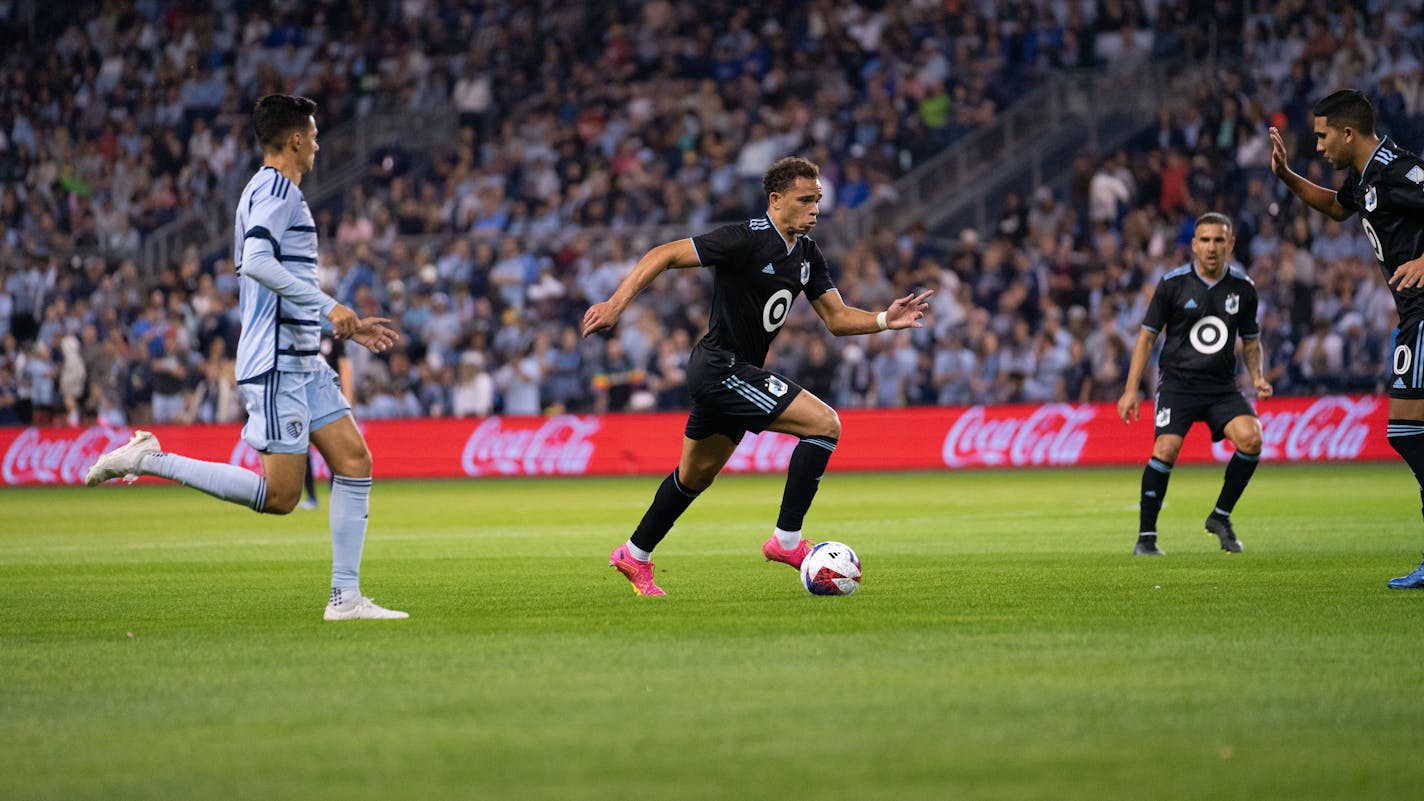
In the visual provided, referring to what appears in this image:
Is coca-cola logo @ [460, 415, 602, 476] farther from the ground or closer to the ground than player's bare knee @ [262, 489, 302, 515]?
closer to the ground

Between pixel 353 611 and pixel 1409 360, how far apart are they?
5540 mm

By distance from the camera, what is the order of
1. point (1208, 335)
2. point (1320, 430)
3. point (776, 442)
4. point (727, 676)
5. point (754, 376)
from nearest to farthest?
point (727, 676), point (754, 376), point (1208, 335), point (1320, 430), point (776, 442)

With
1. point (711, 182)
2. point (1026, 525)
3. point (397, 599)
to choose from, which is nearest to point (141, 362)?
point (711, 182)

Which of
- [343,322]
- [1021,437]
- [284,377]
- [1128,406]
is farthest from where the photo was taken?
[1021,437]

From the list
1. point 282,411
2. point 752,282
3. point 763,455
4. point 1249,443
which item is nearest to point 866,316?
point 752,282

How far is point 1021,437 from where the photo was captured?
84.8 ft

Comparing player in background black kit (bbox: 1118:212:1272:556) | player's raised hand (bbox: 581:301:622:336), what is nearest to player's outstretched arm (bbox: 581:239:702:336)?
player's raised hand (bbox: 581:301:622:336)

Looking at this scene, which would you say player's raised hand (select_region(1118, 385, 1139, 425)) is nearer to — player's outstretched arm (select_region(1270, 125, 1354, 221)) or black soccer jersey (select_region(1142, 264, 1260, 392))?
black soccer jersey (select_region(1142, 264, 1260, 392))

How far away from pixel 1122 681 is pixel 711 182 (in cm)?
2484

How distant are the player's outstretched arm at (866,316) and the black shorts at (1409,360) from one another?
246 cm

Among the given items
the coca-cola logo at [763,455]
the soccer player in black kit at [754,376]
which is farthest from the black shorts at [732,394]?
the coca-cola logo at [763,455]

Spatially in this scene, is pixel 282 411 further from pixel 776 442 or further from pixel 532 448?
pixel 532 448

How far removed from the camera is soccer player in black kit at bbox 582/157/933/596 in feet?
31.9

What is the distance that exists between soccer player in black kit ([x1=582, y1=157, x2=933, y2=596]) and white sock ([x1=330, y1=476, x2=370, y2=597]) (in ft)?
5.21
